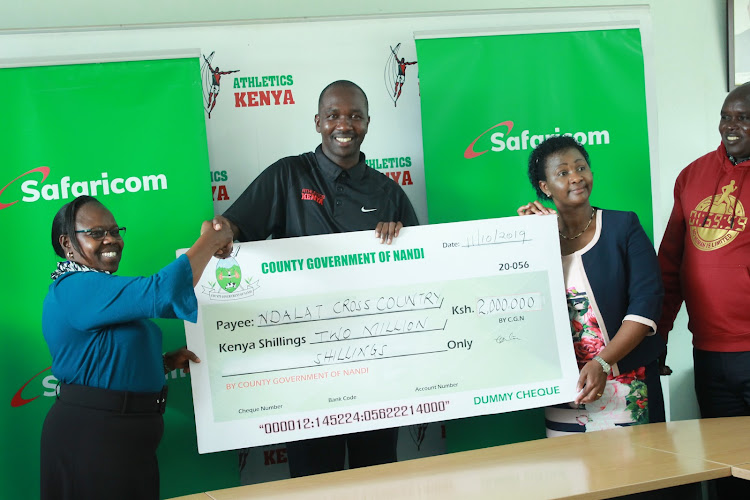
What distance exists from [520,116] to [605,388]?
146 cm

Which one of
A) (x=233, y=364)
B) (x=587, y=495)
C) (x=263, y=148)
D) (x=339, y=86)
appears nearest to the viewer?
(x=587, y=495)

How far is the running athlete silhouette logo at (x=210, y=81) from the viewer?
333 cm

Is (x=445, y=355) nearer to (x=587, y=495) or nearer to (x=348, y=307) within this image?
(x=348, y=307)

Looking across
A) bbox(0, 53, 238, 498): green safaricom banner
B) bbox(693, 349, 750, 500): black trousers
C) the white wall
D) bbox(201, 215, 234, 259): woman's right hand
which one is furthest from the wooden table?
the white wall

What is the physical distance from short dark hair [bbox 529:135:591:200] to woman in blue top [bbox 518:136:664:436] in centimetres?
3

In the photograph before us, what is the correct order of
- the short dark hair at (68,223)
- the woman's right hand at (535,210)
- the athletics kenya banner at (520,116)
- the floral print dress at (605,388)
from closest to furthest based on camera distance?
1. the short dark hair at (68,223)
2. the floral print dress at (605,388)
3. the woman's right hand at (535,210)
4. the athletics kenya banner at (520,116)

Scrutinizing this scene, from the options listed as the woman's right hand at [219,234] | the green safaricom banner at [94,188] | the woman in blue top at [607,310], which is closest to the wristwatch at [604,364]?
the woman in blue top at [607,310]

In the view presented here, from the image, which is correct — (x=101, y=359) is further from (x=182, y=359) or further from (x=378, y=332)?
(x=378, y=332)

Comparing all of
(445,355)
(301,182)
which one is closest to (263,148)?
(301,182)

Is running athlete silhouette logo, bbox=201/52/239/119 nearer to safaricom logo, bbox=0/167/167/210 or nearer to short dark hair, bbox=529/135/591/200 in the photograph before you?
safaricom logo, bbox=0/167/167/210

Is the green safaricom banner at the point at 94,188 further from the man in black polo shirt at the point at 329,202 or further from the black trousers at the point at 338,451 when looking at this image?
the black trousers at the point at 338,451

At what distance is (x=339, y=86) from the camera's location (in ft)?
9.55

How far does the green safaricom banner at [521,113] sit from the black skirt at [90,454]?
1.79 m

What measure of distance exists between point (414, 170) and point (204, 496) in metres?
2.02
